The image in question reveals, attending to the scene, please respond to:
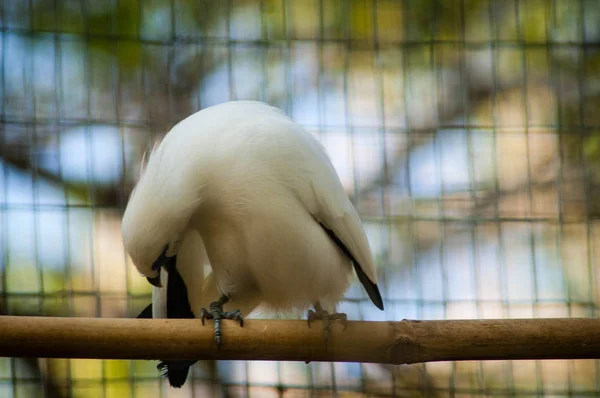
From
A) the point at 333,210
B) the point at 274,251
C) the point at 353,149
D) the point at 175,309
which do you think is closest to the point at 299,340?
the point at 274,251

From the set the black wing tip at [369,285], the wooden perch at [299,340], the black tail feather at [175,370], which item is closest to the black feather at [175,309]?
the black tail feather at [175,370]

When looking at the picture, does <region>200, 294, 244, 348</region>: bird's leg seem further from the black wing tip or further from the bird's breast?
the black wing tip

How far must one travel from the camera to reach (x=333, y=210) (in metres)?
1.82

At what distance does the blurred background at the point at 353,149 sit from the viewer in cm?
239

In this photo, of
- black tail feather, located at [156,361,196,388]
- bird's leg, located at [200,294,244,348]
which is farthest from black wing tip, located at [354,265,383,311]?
black tail feather, located at [156,361,196,388]

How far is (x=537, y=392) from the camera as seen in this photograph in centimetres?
248

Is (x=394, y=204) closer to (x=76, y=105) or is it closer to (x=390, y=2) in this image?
(x=390, y=2)

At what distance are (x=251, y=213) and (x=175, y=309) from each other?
416 millimetres

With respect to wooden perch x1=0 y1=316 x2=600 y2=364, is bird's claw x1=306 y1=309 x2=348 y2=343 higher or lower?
higher

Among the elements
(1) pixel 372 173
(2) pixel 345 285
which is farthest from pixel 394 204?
(2) pixel 345 285

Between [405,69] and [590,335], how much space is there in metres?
1.27

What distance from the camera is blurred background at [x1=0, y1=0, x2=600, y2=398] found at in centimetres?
239

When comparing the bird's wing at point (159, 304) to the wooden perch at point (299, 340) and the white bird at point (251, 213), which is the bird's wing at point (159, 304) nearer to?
the white bird at point (251, 213)

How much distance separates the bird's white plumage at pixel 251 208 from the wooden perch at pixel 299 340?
19 centimetres
